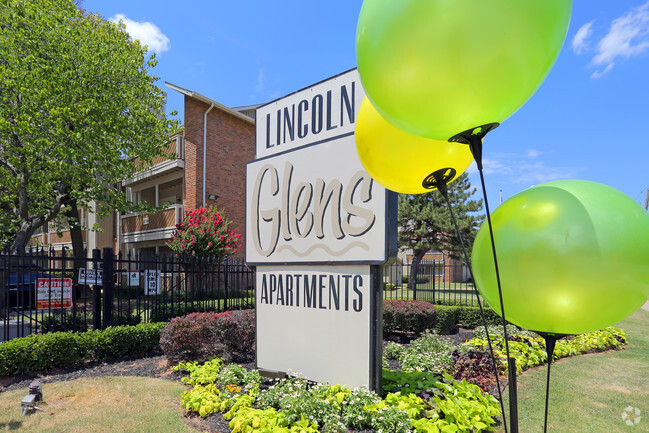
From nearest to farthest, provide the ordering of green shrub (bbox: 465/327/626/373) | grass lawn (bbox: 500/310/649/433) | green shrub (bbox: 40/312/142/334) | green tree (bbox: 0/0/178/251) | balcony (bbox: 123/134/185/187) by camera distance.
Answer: grass lawn (bbox: 500/310/649/433) → green shrub (bbox: 465/327/626/373) → green shrub (bbox: 40/312/142/334) → green tree (bbox: 0/0/178/251) → balcony (bbox: 123/134/185/187)

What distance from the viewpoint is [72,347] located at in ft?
20.0

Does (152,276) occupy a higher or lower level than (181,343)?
higher

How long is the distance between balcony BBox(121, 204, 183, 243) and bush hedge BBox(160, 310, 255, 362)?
11.6 m

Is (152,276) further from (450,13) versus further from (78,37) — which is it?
(78,37)

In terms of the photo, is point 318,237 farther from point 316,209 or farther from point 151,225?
point 151,225

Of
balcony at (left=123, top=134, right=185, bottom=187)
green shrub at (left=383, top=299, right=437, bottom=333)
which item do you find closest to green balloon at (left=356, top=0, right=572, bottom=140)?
green shrub at (left=383, top=299, right=437, bottom=333)

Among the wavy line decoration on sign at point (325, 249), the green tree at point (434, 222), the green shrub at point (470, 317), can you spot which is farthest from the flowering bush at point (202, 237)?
the green tree at point (434, 222)

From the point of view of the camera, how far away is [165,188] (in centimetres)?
2195

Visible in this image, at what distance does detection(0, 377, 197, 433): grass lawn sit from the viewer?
3801 mm

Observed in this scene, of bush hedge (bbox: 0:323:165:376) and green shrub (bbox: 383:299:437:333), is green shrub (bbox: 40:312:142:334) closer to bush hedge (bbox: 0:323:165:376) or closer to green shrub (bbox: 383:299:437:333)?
bush hedge (bbox: 0:323:165:376)

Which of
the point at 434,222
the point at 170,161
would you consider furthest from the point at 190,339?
the point at 434,222

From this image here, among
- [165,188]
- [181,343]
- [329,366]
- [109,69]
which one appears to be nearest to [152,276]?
[181,343]

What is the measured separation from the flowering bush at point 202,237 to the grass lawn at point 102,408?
7.60m

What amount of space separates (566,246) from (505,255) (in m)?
0.25
